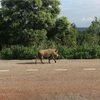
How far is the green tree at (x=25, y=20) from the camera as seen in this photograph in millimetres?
32125

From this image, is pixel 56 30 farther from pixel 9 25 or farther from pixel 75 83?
pixel 75 83

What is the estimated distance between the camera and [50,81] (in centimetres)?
1253

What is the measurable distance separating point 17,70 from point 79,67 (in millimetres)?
3044

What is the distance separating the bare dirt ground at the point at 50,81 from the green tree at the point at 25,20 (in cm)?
1424

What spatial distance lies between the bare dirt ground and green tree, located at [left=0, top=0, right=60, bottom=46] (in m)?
14.2

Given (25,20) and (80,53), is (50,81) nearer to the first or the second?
(80,53)

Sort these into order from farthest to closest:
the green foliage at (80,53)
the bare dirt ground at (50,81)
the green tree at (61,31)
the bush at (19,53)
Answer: the green tree at (61,31)
the green foliage at (80,53)
the bush at (19,53)
the bare dirt ground at (50,81)

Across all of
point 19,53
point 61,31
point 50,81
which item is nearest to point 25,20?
point 61,31

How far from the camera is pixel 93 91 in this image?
34.7 ft

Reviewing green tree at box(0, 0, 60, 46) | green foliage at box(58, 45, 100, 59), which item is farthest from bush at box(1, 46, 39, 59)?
green tree at box(0, 0, 60, 46)

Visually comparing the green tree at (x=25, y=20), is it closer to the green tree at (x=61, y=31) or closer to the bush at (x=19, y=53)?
the green tree at (x=61, y=31)

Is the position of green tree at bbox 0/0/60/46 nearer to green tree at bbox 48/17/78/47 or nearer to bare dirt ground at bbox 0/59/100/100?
green tree at bbox 48/17/78/47

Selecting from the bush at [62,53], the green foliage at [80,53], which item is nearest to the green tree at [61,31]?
the green foliage at [80,53]

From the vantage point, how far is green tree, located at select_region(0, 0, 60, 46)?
32125 millimetres
